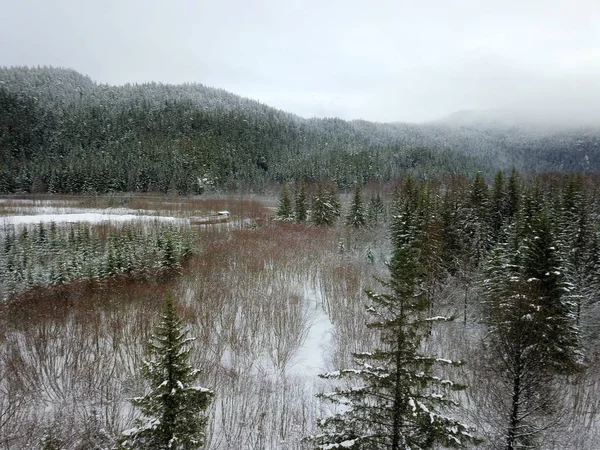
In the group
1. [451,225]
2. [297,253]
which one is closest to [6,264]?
[297,253]

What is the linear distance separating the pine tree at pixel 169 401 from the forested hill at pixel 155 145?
273 ft

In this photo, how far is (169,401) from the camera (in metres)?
4.31

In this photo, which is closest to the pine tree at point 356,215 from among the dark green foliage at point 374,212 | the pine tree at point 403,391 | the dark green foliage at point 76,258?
the dark green foliage at point 374,212

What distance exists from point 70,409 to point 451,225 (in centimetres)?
2614

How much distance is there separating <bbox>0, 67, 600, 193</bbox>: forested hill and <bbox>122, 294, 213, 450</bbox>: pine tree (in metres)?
83.2

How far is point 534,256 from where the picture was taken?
41.1ft

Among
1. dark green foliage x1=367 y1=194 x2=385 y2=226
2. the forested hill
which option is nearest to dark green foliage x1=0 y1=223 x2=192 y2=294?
dark green foliage x1=367 y1=194 x2=385 y2=226

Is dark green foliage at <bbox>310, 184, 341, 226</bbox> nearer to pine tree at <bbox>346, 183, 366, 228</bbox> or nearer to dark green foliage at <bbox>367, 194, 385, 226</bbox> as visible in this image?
pine tree at <bbox>346, 183, 366, 228</bbox>

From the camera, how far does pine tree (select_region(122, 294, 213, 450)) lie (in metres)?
4.27

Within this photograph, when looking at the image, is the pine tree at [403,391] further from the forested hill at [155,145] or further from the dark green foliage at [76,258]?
the forested hill at [155,145]

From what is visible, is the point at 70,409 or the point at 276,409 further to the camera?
the point at 276,409

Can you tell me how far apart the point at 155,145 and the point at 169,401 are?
119295 mm

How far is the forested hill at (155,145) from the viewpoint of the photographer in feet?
270

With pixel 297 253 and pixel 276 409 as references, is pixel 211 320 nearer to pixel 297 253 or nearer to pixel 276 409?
pixel 276 409
